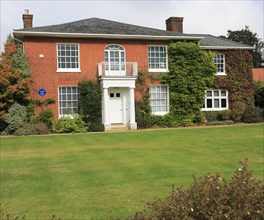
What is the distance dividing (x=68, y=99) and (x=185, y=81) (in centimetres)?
837

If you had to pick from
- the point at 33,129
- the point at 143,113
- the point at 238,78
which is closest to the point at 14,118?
the point at 33,129

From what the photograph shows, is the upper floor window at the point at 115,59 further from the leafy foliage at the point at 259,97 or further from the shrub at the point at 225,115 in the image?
the leafy foliage at the point at 259,97

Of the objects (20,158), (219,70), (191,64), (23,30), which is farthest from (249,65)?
(20,158)

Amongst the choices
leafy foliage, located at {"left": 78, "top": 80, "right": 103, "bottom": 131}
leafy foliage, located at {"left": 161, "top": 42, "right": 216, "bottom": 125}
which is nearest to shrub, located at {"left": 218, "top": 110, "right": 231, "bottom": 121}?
leafy foliage, located at {"left": 161, "top": 42, "right": 216, "bottom": 125}

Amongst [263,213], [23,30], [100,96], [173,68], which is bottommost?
[263,213]

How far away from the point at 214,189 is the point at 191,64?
23331 mm

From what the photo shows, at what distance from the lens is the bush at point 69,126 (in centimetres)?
2297

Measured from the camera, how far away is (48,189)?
793 cm

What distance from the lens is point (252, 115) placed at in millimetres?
27000

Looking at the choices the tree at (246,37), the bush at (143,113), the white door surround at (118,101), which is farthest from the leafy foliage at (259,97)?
the tree at (246,37)

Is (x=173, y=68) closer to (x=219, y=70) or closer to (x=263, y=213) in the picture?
(x=219, y=70)

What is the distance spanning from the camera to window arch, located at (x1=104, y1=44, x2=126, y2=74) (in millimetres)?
25203

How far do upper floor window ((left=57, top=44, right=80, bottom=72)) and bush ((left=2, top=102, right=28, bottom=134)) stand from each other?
149 inches

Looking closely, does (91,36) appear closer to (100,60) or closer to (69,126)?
(100,60)
